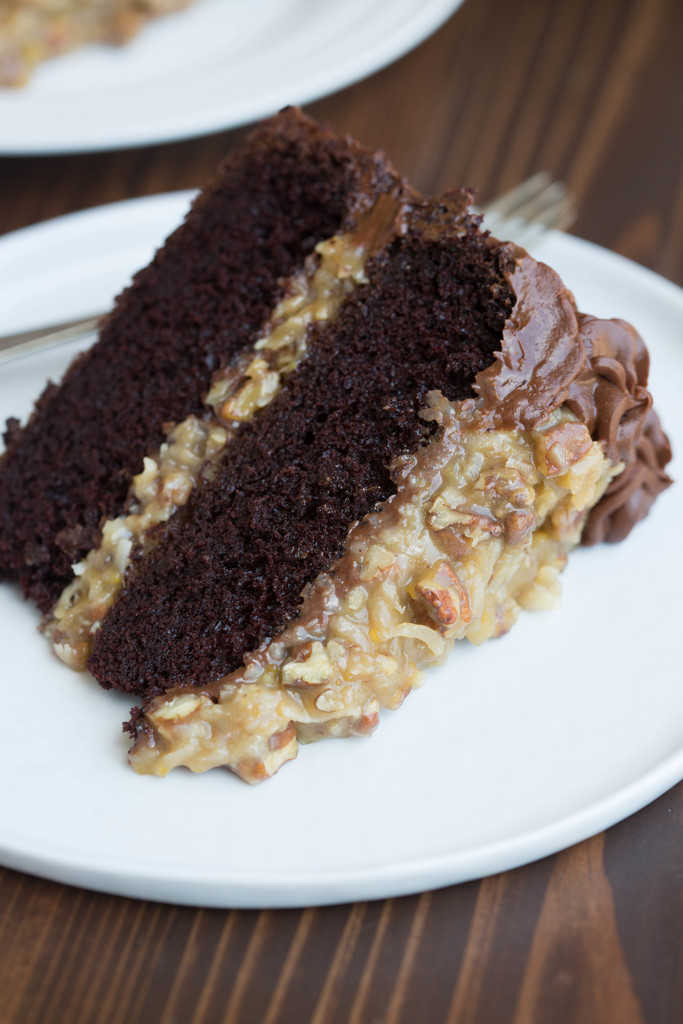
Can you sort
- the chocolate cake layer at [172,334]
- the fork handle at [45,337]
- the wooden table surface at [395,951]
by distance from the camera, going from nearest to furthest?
the wooden table surface at [395,951] < the chocolate cake layer at [172,334] < the fork handle at [45,337]

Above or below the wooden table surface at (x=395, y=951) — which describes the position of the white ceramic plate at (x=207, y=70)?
above

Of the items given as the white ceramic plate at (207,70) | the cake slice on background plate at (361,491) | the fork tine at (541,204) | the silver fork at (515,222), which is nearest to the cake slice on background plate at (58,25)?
the white ceramic plate at (207,70)

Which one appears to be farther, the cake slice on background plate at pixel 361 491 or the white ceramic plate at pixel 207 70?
the white ceramic plate at pixel 207 70

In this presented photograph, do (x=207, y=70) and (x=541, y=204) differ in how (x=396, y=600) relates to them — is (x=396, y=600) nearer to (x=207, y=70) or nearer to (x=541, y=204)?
(x=541, y=204)

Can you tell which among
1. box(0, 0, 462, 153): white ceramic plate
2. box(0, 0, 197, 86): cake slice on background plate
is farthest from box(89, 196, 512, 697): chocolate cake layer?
box(0, 0, 197, 86): cake slice on background plate

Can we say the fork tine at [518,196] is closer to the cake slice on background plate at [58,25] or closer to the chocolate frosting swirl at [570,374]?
the chocolate frosting swirl at [570,374]

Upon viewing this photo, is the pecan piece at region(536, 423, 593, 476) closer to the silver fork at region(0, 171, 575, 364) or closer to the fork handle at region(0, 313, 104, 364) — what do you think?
the silver fork at region(0, 171, 575, 364)

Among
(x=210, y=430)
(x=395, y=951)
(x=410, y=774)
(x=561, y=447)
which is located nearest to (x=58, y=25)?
(x=210, y=430)
